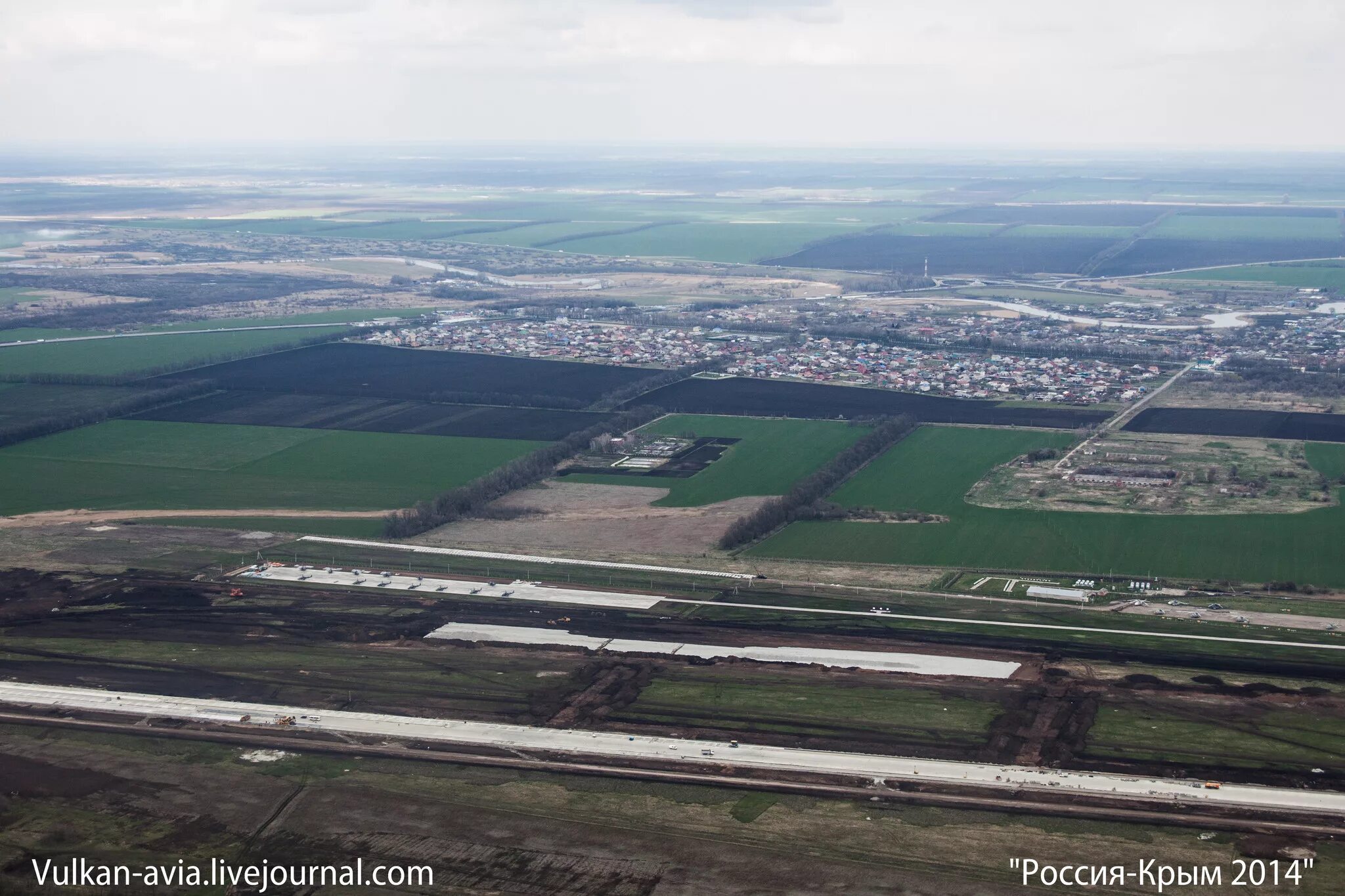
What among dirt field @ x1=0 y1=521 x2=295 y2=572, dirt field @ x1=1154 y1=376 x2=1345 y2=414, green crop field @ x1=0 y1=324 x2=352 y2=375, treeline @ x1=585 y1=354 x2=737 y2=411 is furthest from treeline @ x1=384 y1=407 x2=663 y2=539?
green crop field @ x1=0 y1=324 x2=352 y2=375

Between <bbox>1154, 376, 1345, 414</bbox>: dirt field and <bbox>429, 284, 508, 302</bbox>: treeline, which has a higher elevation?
<bbox>429, 284, 508, 302</bbox>: treeline

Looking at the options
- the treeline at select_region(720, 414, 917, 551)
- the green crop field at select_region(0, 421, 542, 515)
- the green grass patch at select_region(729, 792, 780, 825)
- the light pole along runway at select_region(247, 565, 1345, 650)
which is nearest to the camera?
the green grass patch at select_region(729, 792, 780, 825)

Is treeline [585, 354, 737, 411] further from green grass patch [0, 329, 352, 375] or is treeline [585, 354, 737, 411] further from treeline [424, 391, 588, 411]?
green grass patch [0, 329, 352, 375]

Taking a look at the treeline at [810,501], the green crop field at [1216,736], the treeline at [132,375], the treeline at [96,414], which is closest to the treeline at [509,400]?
the treeline at [96,414]

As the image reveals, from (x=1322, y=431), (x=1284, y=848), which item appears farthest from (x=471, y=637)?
(x=1322, y=431)

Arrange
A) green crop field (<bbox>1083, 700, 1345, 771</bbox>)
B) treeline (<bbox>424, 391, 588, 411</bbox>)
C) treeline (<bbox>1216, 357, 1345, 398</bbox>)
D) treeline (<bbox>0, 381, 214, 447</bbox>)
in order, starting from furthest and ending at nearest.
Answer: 1. treeline (<bbox>1216, 357, 1345, 398</bbox>)
2. treeline (<bbox>424, 391, 588, 411</bbox>)
3. treeline (<bbox>0, 381, 214, 447</bbox>)
4. green crop field (<bbox>1083, 700, 1345, 771</bbox>)

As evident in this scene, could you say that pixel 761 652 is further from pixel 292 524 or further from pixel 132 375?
pixel 132 375

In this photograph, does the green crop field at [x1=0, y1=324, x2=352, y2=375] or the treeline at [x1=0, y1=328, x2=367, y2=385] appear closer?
the treeline at [x1=0, y1=328, x2=367, y2=385]
